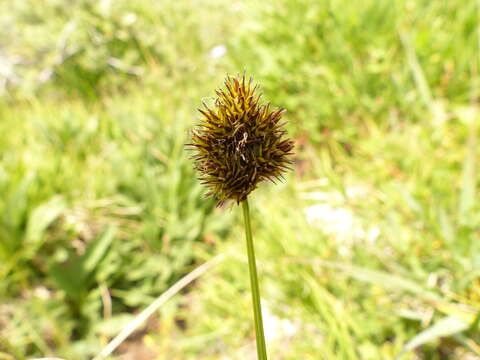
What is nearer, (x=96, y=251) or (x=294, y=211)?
(x=294, y=211)

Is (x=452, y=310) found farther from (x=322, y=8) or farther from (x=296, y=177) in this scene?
(x=322, y=8)

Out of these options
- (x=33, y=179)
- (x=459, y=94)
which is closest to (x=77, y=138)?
(x=33, y=179)

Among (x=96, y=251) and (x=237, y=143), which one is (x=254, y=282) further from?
(x=96, y=251)

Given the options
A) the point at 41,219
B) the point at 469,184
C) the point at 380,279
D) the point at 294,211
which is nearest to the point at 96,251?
the point at 41,219

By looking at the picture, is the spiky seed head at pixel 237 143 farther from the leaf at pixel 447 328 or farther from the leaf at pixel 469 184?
the leaf at pixel 469 184

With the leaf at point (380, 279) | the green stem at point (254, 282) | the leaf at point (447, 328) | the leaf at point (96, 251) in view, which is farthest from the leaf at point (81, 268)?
the green stem at point (254, 282)
